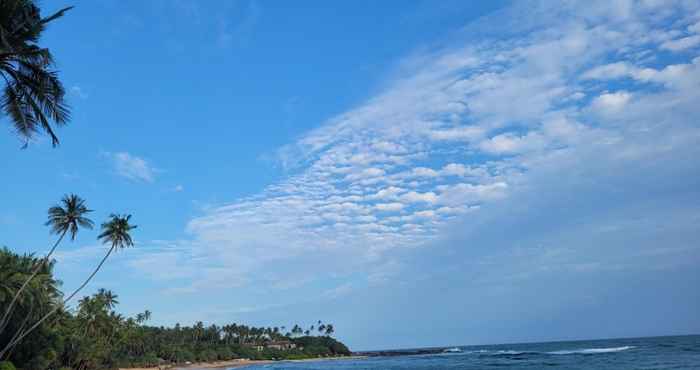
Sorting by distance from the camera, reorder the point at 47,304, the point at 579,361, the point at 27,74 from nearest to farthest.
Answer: the point at 27,74
the point at 47,304
the point at 579,361

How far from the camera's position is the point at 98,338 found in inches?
2879

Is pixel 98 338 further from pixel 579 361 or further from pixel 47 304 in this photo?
pixel 579 361

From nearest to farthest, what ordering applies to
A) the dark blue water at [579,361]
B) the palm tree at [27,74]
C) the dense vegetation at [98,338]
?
the palm tree at [27,74], the dense vegetation at [98,338], the dark blue water at [579,361]

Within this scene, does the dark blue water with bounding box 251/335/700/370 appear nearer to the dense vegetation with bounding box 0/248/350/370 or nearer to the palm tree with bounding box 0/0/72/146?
the dense vegetation with bounding box 0/248/350/370

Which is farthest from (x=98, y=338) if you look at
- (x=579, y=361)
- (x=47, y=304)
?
(x=579, y=361)

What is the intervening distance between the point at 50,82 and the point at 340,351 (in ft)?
583

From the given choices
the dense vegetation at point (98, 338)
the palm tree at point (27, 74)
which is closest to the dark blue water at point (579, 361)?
the dense vegetation at point (98, 338)

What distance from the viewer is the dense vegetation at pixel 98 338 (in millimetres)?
40656

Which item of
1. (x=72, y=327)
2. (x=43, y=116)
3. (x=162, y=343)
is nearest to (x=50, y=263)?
(x=72, y=327)

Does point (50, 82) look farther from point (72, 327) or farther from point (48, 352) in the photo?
point (72, 327)

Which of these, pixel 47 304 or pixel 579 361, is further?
pixel 579 361

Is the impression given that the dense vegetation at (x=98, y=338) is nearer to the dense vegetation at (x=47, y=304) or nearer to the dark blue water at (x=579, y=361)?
the dense vegetation at (x=47, y=304)

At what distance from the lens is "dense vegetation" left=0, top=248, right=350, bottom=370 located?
40656 millimetres

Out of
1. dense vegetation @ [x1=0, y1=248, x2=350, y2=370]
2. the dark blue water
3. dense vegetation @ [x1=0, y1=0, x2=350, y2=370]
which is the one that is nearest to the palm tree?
dense vegetation @ [x1=0, y1=0, x2=350, y2=370]
